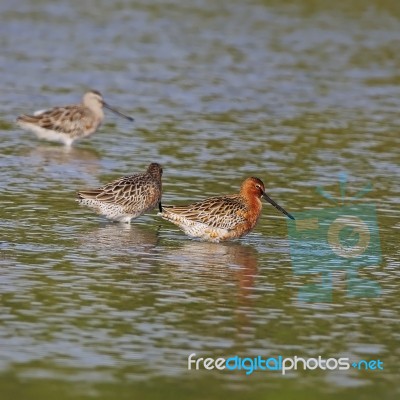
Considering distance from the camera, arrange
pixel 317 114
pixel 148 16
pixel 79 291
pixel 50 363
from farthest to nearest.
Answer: pixel 148 16 < pixel 317 114 < pixel 79 291 < pixel 50 363

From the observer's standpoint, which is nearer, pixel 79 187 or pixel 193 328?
pixel 193 328

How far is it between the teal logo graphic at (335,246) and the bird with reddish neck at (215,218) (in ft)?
2.12

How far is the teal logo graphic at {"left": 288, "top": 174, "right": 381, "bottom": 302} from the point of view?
14.8 meters

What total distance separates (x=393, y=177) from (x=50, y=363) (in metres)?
11.4

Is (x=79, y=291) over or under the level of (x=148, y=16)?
under

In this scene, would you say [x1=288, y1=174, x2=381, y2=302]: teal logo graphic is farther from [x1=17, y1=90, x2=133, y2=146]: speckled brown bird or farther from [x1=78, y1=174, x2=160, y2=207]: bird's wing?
[x1=17, y1=90, x2=133, y2=146]: speckled brown bird

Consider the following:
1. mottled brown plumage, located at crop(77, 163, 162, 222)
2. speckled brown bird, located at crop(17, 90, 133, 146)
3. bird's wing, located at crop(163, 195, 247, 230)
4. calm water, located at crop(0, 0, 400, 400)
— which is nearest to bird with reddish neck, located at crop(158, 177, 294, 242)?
bird's wing, located at crop(163, 195, 247, 230)

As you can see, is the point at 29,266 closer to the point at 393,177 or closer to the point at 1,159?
the point at 1,159

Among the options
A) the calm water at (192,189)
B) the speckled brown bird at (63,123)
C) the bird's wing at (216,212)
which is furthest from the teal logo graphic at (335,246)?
the speckled brown bird at (63,123)

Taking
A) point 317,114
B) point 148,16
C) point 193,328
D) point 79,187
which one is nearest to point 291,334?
point 193,328

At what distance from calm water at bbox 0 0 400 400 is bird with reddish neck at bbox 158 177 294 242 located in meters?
0.21

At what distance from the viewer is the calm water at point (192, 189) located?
11.7 meters

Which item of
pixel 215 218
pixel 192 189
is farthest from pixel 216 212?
pixel 192 189

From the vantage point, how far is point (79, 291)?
45.5 feet
